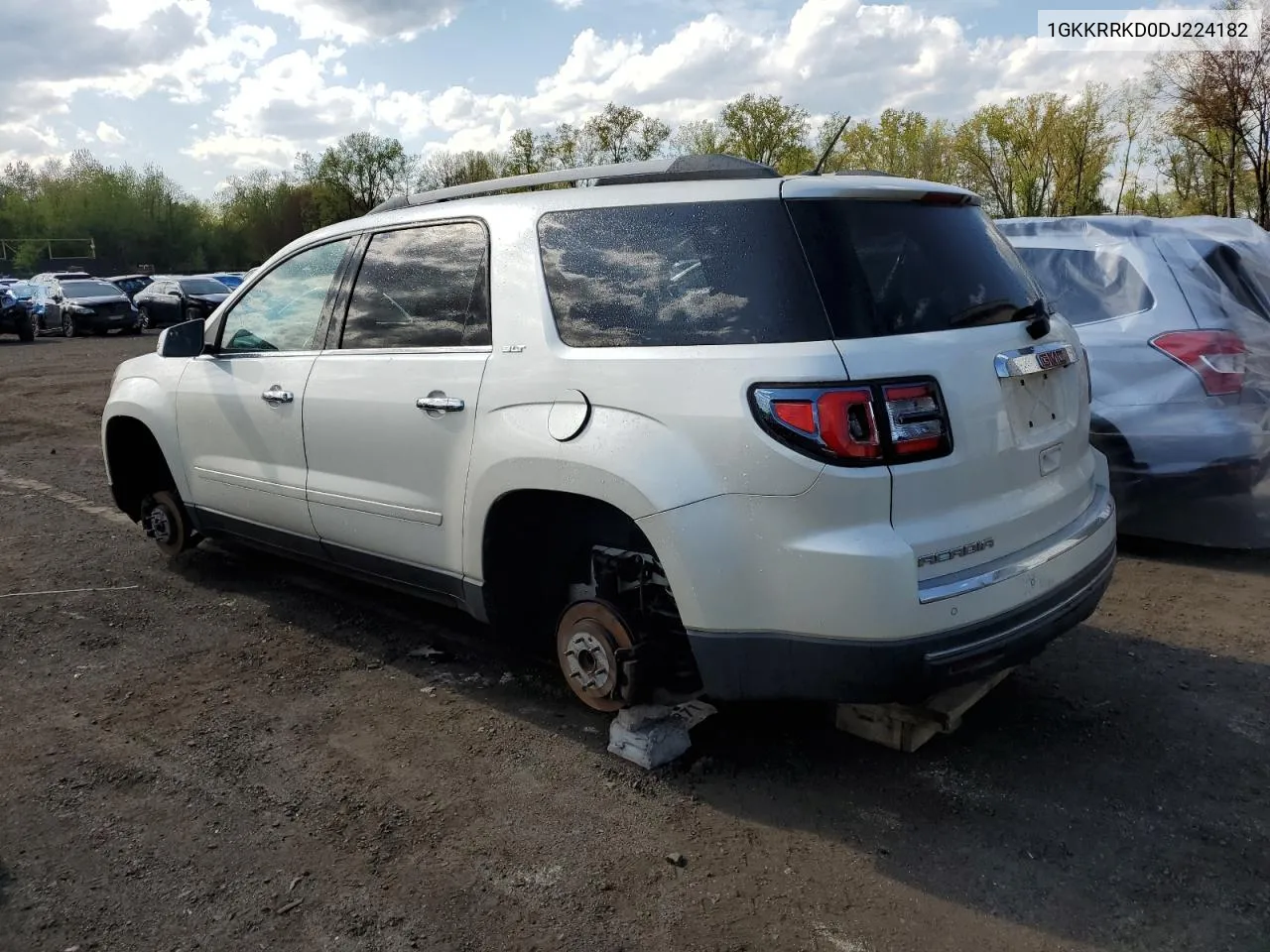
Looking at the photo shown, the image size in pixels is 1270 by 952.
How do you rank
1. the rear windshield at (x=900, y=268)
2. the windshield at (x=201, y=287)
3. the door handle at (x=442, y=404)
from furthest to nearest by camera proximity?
1. the windshield at (x=201, y=287)
2. the door handle at (x=442, y=404)
3. the rear windshield at (x=900, y=268)

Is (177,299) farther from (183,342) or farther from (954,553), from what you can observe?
(954,553)

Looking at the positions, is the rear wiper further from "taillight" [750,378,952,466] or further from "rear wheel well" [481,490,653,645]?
"rear wheel well" [481,490,653,645]

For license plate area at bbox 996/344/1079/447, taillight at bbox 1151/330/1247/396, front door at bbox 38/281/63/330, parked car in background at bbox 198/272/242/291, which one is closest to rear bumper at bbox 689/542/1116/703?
license plate area at bbox 996/344/1079/447

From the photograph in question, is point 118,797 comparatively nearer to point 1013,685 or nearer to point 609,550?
point 609,550

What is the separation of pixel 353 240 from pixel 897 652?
9.49 ft

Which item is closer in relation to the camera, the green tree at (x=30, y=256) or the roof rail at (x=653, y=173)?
the roof rail at (x=653, y=173)

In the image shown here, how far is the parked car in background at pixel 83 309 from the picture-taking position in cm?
2730

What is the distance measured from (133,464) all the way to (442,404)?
3.15 metres

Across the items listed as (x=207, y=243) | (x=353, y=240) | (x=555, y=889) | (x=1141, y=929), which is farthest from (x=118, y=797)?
(x=207, y=243)

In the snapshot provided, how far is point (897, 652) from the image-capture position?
2.78 metres

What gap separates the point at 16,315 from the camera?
25.4m

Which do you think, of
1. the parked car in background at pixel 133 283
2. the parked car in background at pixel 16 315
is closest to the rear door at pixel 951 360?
the parked car in background at pixel 16 315

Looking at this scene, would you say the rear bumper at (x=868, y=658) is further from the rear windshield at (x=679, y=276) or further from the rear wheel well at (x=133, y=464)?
the rear wheel well at (x=133, y=464)

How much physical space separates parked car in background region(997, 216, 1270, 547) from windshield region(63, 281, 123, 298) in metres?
28.2
